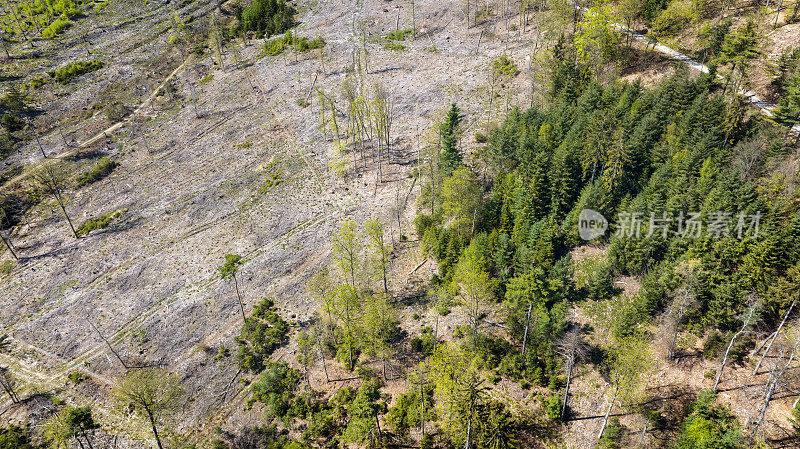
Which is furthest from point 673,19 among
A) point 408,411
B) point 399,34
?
point 408,411

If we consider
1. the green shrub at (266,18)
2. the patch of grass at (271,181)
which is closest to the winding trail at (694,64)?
the patch of grass at (271,181)

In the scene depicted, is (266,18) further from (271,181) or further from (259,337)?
(259,337)

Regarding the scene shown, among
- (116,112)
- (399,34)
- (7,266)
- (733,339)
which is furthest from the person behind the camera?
(399,34)

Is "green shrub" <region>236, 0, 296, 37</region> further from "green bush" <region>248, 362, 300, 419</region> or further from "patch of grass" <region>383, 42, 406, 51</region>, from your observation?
"green bush" <region>248, 362, 300, 419</region>

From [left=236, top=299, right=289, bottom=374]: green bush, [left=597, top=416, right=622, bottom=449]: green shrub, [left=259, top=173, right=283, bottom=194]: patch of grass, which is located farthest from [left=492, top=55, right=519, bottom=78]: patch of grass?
[left=597, top=416, right=622, bottom=449]: green shrub

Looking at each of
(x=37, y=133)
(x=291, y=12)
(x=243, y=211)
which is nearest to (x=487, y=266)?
(x=243, y=211)

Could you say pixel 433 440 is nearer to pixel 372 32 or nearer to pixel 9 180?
pixel 9 180
